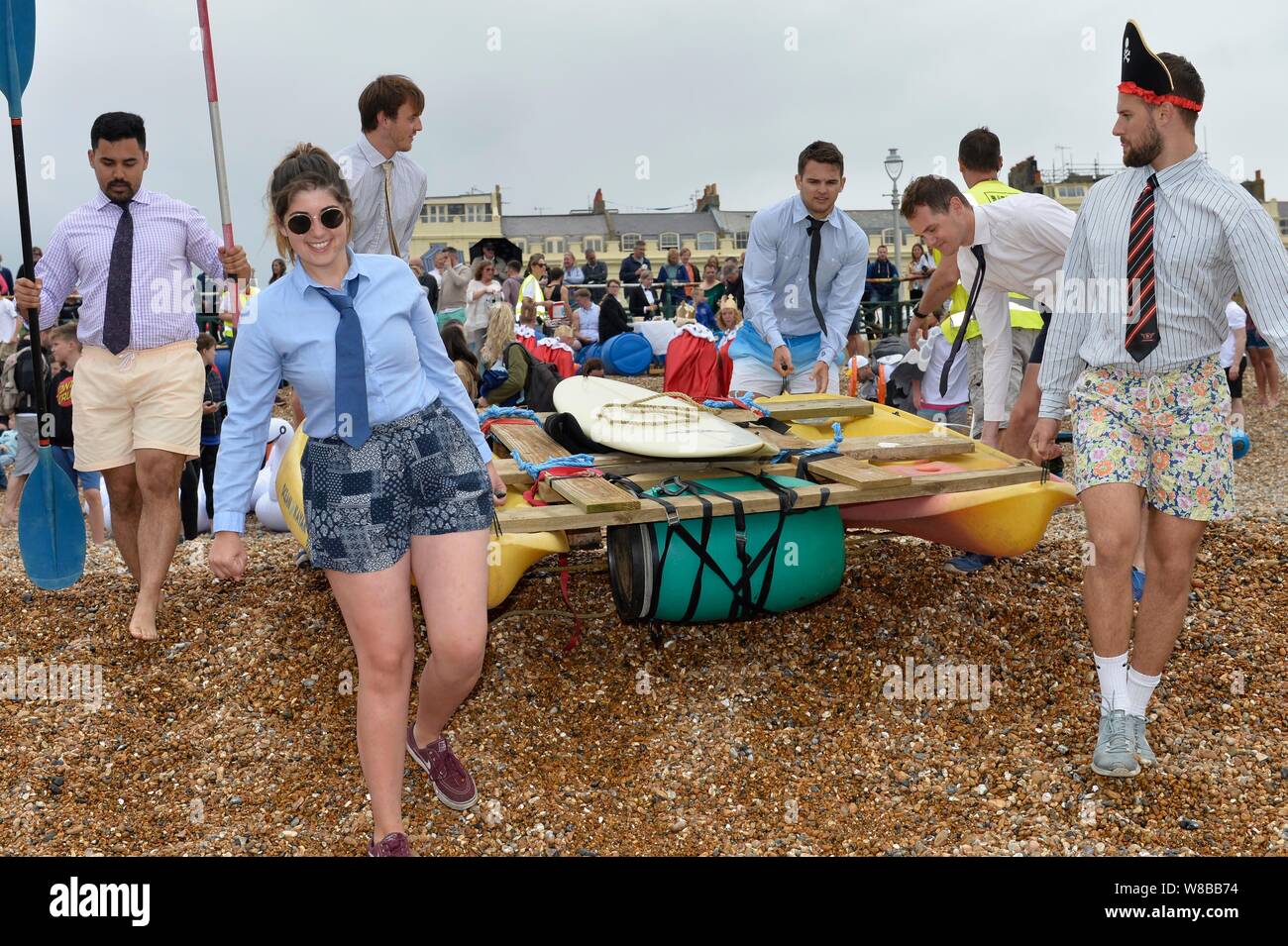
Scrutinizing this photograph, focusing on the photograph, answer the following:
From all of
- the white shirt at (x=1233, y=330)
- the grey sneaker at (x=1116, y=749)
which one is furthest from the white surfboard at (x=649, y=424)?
the white shirt at (x=1233, y=330)

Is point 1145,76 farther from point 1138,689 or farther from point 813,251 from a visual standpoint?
point 813,251

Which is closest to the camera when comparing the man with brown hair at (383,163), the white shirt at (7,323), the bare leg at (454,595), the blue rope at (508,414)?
the bare leg at (454,595)

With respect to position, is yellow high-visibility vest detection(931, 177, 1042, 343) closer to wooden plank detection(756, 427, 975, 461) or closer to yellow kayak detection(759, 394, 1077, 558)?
wooden plank detection(756, 427, 975, 461)

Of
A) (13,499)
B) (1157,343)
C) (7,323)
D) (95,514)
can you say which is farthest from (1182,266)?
(7,323)

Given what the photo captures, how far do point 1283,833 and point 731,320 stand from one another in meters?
10.1

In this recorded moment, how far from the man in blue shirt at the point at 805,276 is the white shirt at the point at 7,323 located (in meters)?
10.8

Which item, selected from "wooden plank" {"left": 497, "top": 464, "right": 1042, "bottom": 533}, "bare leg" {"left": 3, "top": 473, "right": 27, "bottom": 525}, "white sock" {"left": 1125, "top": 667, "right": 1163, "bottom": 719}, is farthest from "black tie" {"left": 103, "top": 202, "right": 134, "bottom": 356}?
"bare leg" {"left": 3, "top": 473, "right": 27, "bottom": 525}

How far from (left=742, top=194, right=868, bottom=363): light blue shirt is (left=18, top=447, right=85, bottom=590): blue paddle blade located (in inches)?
136

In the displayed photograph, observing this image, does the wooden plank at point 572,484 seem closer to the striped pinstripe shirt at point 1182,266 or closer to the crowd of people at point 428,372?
the crowd of people at point 428,372

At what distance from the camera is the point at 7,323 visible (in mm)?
13516

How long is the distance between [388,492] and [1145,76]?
254cm

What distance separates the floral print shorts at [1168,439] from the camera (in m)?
3.43

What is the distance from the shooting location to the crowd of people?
2912mm
